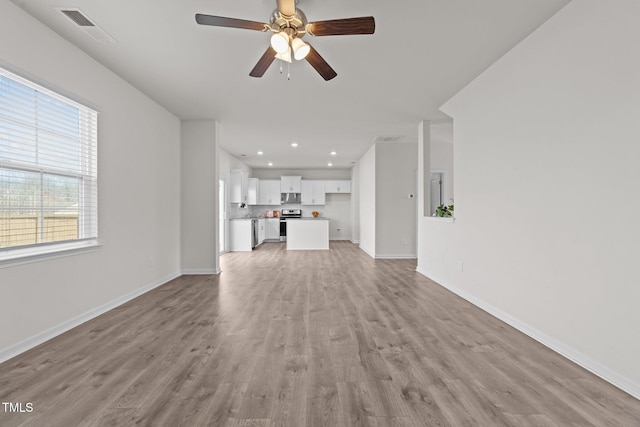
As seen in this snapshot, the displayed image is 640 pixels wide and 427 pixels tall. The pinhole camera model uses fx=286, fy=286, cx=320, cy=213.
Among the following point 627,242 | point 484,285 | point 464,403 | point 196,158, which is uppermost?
point 196,158

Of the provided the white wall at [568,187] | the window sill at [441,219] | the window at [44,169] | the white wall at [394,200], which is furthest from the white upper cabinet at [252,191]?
the white wall at [568,187]

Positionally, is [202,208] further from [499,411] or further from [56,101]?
[499,411]

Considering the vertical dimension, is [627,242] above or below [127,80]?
below

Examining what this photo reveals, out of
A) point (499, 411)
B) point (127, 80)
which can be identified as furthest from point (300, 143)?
point (499, 411)

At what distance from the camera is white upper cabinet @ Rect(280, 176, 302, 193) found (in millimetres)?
9992

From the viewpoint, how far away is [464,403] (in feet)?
5.35

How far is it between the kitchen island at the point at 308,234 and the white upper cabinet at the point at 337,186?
2130mm

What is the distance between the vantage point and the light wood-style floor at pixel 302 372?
5.02 feet

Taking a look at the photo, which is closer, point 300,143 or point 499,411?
point 499,411

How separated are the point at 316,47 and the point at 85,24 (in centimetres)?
199

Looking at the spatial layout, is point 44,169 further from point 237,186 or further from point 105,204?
point 237,186

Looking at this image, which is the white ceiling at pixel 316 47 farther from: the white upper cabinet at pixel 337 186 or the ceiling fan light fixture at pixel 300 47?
the white upper cabinet at pixel 337 186

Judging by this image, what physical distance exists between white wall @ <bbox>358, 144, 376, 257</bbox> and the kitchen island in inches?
44.4

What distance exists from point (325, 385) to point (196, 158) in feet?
14.4
